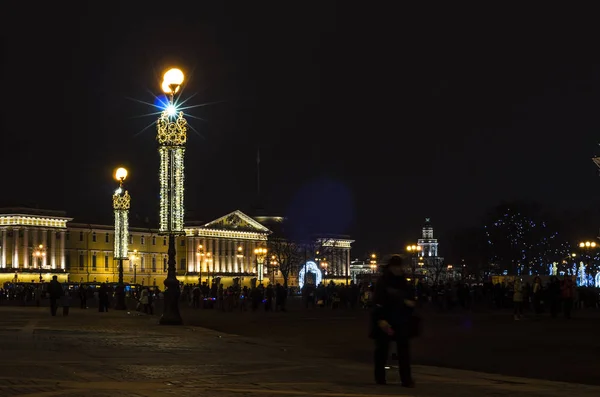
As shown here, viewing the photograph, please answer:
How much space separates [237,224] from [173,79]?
521ft

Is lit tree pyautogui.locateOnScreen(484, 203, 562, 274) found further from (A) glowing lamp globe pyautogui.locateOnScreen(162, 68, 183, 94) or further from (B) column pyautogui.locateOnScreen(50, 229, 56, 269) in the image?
(A) glowing lamp globe pyautogui.locateOnScreen(162, 68, 183, 94)

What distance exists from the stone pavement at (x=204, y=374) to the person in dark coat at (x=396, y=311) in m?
0.41

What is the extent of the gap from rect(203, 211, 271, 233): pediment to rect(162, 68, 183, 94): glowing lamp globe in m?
151

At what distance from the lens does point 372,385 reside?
14.4m

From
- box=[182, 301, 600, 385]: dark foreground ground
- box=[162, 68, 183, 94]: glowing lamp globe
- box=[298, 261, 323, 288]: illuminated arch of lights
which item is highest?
box=[162, 68, 183, 94]: glowing lamp globe

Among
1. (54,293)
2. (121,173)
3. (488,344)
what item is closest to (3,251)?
(121,173)

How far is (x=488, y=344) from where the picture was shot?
2556 cm

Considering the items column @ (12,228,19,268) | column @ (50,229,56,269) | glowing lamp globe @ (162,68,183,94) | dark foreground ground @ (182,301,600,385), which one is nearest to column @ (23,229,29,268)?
column @ (12,228,19,268)

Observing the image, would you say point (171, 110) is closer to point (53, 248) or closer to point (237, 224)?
point (53, 248)

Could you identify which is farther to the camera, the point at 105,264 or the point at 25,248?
the point at 105,264

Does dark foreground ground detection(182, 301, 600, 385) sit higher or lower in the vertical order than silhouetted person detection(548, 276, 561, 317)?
lower

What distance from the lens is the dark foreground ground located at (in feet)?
62.0

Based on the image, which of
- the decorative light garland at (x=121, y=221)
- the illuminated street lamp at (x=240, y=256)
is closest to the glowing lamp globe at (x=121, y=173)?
the decorative light garland at (x=121, y=221)

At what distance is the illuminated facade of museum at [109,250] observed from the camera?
155 metres
